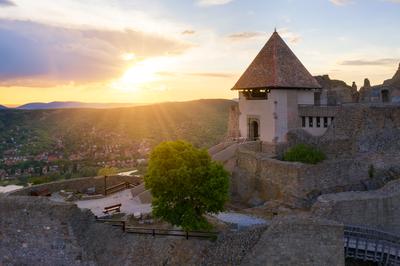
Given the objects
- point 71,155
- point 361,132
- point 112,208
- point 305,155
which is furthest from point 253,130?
point 71,155

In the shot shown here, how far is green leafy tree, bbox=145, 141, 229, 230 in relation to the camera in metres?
15.6

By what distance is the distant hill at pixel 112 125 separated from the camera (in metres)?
56.5

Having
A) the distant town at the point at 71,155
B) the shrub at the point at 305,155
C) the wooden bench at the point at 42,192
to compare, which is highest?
the shrub at the point at 305,155

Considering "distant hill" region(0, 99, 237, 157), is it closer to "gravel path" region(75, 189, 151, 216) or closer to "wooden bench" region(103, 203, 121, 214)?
"gravel path" region(75, 189, 151, 216)

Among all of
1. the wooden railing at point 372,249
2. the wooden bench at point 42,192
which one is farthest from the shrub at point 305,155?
the wooden bench at point 42,192

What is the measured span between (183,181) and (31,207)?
557 cm

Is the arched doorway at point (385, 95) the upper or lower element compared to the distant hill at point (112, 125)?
upper

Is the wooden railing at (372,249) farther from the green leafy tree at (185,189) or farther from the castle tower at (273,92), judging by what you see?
the castle tower at (273,92)

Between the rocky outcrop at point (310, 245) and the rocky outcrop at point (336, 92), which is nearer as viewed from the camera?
the rocky outcrop at point (310, 245)

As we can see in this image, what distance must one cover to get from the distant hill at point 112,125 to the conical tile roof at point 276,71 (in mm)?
23361

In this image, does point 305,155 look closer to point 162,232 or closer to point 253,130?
point 253,130

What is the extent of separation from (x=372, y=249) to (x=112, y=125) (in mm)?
53854

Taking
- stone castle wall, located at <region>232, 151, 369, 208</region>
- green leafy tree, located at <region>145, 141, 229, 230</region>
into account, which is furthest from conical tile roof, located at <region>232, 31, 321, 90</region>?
green leafy tree, located at <region>145, 141, 229, 230</region>

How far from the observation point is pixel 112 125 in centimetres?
6494
